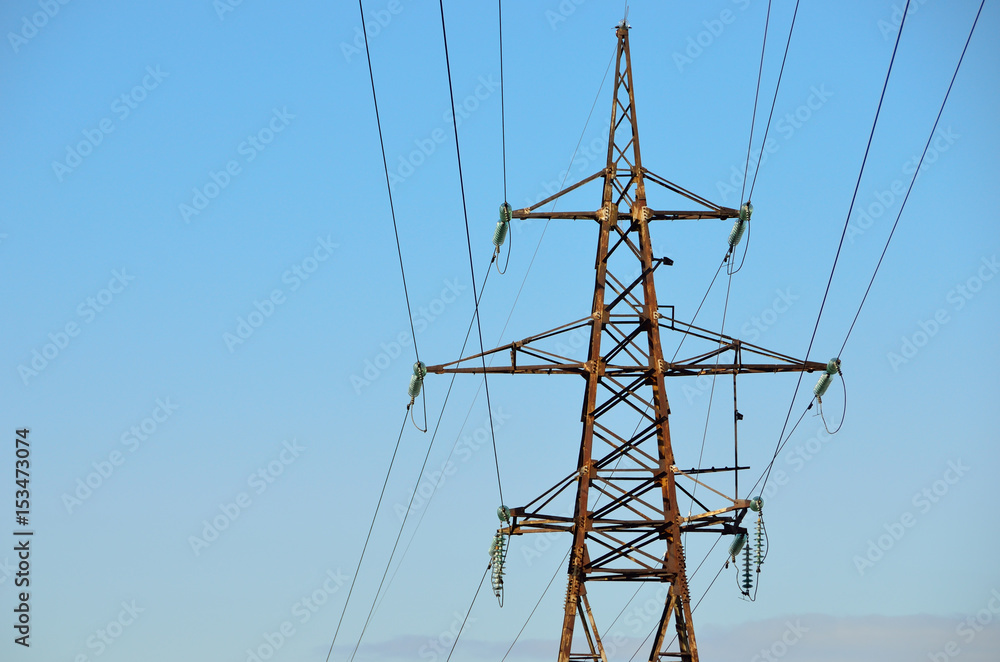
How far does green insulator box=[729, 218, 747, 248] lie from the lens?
122 ft

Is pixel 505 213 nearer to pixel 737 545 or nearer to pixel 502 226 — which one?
pixel 502 226

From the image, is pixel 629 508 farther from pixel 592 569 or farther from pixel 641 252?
pixel 641 252

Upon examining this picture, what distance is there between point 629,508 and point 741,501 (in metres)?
2.68

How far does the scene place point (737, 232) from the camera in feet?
122

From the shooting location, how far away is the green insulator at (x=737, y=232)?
37.1 meters

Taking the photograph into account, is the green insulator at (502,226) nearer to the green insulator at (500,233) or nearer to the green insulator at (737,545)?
the green insulator at (500,233)

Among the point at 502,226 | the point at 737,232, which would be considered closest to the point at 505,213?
the point at 502,226

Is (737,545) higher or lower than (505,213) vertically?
lower

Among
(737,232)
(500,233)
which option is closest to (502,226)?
(500,233)

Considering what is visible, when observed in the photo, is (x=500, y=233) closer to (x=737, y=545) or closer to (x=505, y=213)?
(x=505, y=213)

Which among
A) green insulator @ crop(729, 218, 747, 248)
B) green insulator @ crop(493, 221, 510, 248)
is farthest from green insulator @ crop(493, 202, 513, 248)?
green insulator @ crop(729, 218, 747, 248)

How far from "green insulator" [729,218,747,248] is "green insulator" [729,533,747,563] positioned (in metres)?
7.38

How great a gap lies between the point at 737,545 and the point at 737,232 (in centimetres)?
783

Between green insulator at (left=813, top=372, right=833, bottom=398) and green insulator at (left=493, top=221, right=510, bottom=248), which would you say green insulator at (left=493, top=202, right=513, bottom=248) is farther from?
green insulator at (left=813, top=372, right=833, bottom=398)
